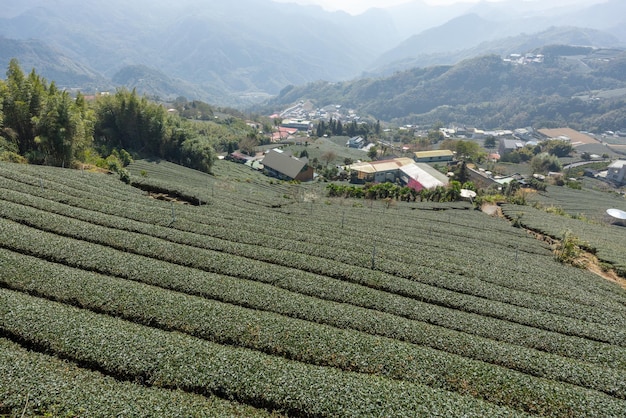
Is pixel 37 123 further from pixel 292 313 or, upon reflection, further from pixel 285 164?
pixel 285 164

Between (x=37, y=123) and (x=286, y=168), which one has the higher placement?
(x=37, y=123)

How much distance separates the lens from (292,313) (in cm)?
1727

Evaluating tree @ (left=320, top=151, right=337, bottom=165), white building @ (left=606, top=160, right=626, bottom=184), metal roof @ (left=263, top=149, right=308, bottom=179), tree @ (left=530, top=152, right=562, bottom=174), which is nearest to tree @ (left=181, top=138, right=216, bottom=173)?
metal roof @ (left=263, top=149, right=308, bottom=179)

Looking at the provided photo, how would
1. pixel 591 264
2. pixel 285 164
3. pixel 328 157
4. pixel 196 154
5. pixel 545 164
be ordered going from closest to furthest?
1. pixel 591 264
2. pixel 196 154
3. pixel 285 164
4. pixel 328 157
5. pixel 545 164

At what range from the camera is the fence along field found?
41.6 feet

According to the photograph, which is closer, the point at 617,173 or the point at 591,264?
the point at 591,264

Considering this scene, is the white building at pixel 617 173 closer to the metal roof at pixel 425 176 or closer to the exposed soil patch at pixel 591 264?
the metal roof at pixel 425 176

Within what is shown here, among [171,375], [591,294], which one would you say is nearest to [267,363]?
[171,375]

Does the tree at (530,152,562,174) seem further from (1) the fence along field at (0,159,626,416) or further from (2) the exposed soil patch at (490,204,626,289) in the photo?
(1) the fence along field at (0,159,626,416)

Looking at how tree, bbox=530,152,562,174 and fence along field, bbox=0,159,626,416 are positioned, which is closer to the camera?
fence along field, bbox=0,159,626,416

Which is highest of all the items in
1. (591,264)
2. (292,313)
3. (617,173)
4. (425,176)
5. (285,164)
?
(617,173)

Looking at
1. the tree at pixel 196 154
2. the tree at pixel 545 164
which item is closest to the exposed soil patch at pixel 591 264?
the tree at pixel 196 154

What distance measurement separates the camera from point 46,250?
1898 centimetres

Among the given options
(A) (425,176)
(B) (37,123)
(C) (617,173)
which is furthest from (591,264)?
(C) (617,173)
